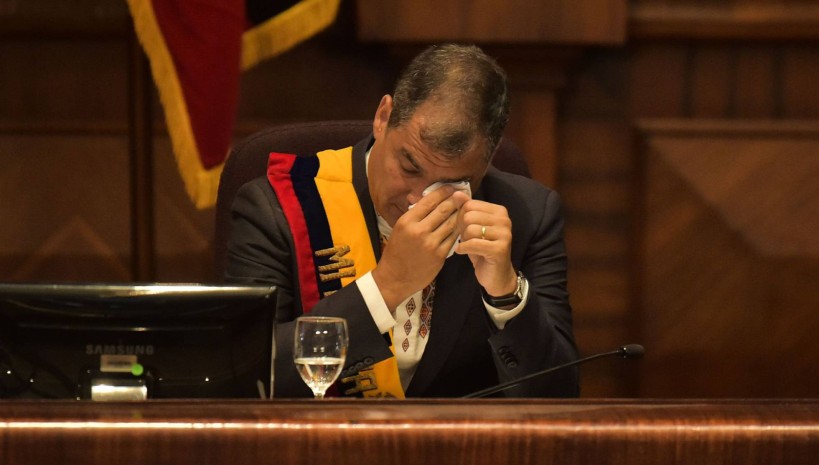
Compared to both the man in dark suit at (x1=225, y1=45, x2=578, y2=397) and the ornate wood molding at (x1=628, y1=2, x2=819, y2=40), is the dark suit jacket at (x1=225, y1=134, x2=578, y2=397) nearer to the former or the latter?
the man in dark suit at (x1=225, y1=45, x2=578, y2=397)

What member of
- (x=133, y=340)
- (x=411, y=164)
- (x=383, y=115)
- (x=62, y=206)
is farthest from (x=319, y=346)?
(x=62, y=206)

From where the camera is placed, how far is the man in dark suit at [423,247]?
1.77 meters

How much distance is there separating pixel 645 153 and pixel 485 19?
1.73 feet

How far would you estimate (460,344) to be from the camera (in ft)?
6.44

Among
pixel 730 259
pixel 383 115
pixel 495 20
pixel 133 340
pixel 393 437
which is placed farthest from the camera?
pixel 730 259

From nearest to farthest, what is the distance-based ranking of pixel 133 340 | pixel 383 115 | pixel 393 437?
pixel 393 437 → pixel 133 340 → pixel 383 115

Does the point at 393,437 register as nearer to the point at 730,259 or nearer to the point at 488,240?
the point at 488,240

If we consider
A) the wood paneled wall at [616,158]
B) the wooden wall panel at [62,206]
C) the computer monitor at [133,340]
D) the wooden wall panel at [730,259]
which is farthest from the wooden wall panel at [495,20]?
the computer monitor at [133,340]

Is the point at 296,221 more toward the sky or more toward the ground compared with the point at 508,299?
more toward the sky

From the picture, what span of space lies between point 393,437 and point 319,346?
0.59m

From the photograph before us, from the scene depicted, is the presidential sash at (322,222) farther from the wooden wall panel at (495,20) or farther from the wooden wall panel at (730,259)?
the wooden wall panel at (730,259)

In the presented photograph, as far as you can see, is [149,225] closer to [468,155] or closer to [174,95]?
[174,95]

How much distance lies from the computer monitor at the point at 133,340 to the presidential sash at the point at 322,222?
0.61 metres

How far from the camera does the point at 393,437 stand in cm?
86
